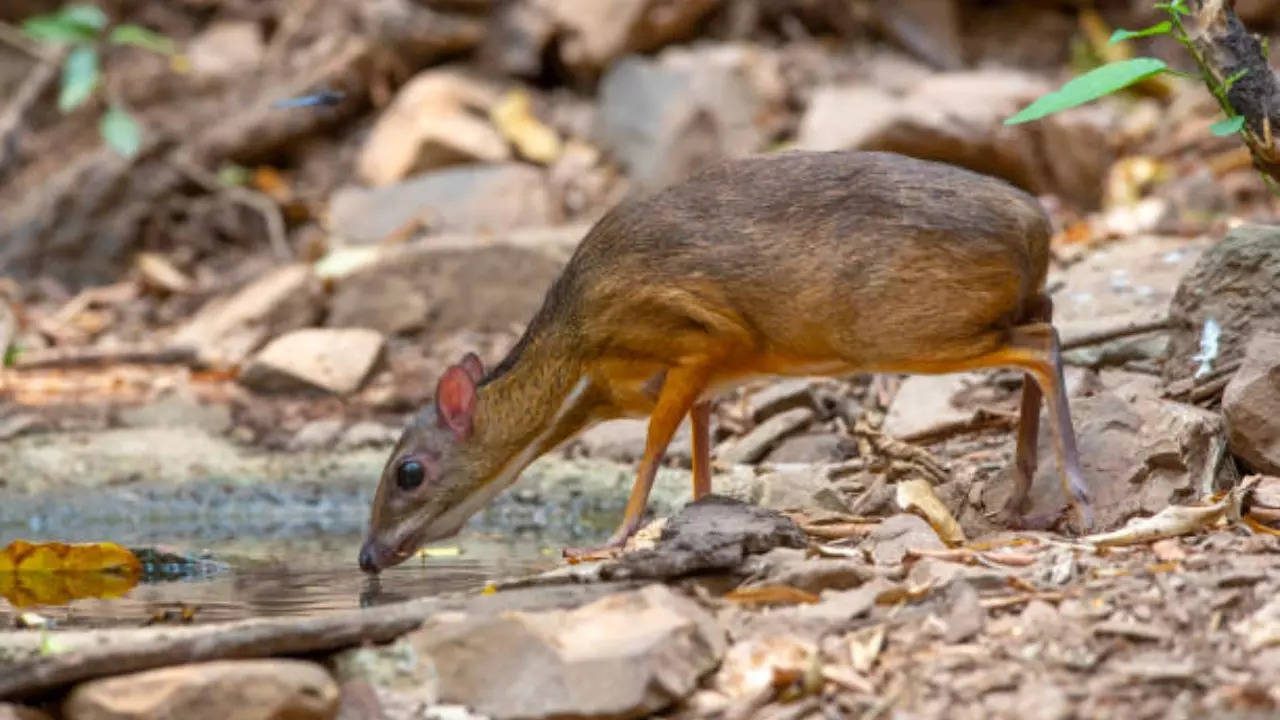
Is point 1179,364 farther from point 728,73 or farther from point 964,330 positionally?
point 728,73

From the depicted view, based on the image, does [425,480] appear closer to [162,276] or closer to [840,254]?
[840,254]

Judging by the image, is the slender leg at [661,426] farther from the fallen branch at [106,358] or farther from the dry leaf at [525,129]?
the dry leaf at [525,129]

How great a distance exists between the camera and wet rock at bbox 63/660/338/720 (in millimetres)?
4242

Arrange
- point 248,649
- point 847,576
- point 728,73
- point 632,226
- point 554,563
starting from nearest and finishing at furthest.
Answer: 1. point 248,649
2. point 847,576
3. point 632,226
4. point 554,563
5. point 728,73

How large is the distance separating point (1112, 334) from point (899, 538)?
2.35m

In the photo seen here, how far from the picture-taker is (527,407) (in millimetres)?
6242

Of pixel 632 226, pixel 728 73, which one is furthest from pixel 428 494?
pixel 728 73

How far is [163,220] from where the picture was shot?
42.0ft

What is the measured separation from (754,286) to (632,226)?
1.64 feet

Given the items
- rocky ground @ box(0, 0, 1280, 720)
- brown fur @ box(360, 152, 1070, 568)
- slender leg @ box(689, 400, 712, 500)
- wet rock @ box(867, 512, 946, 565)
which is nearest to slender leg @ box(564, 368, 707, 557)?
brown fur @ box(360, 152, 1070, 568)

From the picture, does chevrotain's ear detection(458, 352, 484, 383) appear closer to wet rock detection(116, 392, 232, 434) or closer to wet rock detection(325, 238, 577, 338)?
wet rock detection(116, 392, 232, 434)

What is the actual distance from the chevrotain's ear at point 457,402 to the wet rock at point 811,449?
163cm

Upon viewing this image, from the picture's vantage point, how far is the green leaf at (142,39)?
12414 mm

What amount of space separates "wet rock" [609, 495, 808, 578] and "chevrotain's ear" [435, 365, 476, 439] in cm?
116
